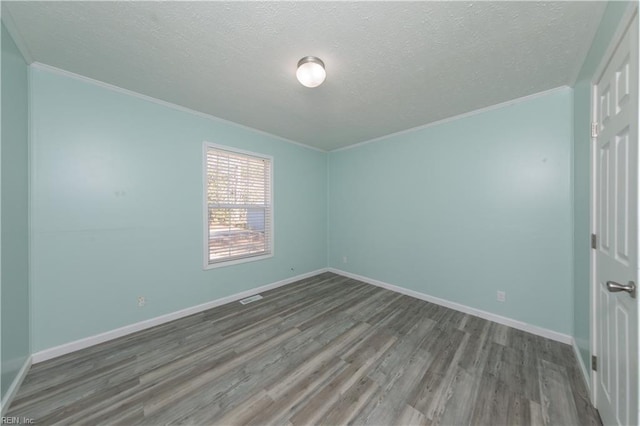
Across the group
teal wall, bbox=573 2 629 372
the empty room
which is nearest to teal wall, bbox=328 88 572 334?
the empty room

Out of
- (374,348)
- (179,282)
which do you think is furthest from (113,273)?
(374,348)

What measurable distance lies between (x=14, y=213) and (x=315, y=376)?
2550 millimetres

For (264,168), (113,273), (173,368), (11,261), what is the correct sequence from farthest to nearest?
(264,168) < (113,273) < (173,368) < (11,261)

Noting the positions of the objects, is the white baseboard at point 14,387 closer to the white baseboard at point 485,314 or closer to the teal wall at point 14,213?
the teal wall at point 14,213

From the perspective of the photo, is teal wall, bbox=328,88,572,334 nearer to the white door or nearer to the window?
the white door

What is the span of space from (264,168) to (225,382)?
278 cm

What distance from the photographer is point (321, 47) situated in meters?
1.63

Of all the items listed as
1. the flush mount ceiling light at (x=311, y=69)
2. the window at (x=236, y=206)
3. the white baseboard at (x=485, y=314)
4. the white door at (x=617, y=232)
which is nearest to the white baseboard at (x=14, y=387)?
the window at (x=236, y=206)

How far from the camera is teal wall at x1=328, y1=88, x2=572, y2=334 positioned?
2191 millimetres

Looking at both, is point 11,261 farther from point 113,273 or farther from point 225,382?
point 225,382

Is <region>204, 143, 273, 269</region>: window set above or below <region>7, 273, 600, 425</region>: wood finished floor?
above

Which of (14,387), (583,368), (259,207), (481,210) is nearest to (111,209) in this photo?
(14,387)

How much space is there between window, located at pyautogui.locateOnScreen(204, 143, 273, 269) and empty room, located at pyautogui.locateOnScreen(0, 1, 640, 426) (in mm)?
33

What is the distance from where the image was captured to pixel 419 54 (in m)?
1.70
